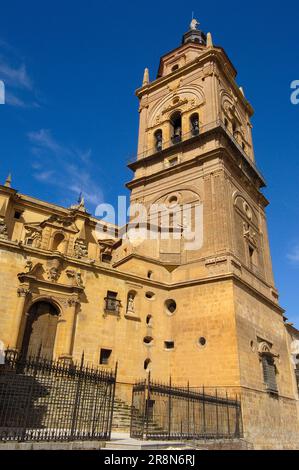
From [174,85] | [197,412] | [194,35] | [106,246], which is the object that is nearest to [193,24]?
[194,35]

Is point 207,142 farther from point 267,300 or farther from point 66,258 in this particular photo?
point 66,258

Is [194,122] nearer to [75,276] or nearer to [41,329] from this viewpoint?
[75,276]

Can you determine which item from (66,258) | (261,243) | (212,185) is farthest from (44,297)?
(261,243)

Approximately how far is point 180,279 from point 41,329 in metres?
8.45

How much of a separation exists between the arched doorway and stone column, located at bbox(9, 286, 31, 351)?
69 cm

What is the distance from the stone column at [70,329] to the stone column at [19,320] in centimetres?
201

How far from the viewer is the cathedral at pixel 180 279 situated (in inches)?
674

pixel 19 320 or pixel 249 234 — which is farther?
pixel 249 234

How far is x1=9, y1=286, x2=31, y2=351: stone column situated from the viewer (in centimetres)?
1539

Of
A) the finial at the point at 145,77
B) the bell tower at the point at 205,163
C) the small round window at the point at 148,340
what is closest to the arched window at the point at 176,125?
the bell tower at the point at 205,163

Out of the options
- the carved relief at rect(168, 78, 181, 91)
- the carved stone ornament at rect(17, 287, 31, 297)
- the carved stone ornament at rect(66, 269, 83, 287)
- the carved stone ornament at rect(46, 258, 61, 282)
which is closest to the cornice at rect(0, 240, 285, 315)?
the carved stone ornament at rect(46, 258, 61, 282)

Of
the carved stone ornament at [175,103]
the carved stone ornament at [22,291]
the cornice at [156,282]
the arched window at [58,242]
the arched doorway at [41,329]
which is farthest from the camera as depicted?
the carved stone ornament at [175,103]

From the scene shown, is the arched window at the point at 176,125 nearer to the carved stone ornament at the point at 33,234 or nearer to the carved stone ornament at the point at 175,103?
the carved stone ornament at the point at 175,103

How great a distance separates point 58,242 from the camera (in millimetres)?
27109
